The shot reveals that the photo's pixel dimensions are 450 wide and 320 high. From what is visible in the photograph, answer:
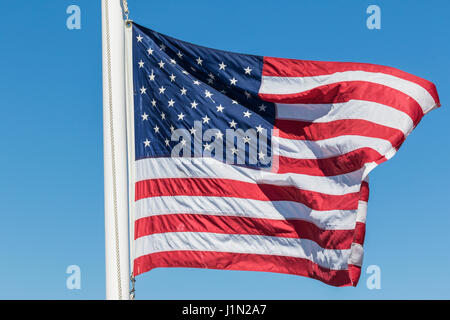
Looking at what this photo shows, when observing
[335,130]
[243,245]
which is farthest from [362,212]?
[243,245]

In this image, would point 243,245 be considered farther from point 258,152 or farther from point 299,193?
point 258,152

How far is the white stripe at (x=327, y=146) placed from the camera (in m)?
9.27

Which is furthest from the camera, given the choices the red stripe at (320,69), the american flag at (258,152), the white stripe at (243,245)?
the red stripe at (320,69)

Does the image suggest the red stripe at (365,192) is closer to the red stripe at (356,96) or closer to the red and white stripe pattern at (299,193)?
the red and white stripe pattern at (299,193)

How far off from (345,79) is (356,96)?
338 millimetres

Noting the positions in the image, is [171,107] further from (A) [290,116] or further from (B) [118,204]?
(B) [118,204]

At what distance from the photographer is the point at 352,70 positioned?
9773 millimetres

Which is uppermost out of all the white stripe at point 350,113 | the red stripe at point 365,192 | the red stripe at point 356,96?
the red stripe at point 356,96

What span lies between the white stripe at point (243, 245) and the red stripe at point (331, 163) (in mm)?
1113

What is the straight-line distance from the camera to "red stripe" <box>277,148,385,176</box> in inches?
365

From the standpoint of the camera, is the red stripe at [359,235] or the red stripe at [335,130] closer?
the red stripe at [335,130]

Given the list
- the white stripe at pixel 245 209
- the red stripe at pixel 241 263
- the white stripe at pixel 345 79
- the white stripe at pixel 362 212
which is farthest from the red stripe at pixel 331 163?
the red stripe at pixel 241 263
